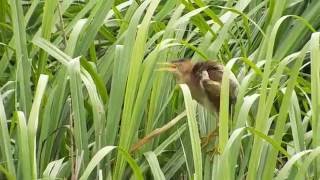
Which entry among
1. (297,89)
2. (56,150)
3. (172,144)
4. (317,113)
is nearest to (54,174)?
(56,150)

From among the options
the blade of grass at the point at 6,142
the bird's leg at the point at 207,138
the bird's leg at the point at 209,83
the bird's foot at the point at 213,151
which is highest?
the bird's leg at the point at 209,83

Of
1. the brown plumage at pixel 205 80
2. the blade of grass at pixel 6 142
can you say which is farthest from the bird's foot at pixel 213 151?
the blade of grass at pixel 6 142

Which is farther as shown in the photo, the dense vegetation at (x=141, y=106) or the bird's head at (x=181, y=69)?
the bird's head at (x=181, y=69)

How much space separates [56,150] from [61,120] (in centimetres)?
9

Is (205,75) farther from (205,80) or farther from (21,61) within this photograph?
(21,61)

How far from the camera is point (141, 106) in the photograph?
86.0 inches

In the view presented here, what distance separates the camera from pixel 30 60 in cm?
237

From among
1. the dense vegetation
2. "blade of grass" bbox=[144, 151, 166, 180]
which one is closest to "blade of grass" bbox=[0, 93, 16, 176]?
the dense vegetation

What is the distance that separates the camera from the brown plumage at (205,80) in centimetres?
221

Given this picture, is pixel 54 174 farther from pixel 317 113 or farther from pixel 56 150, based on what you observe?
pixel 317 113

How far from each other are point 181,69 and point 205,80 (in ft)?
0.29

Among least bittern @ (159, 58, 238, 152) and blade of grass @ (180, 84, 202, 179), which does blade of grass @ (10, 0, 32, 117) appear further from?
blade of grass @ (180, 84, 202, 179)

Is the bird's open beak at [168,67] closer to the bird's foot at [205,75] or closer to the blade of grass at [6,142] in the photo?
the bird's foot at [205,75]

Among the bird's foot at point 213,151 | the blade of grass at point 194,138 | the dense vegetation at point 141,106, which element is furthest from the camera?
the bird's foot at point 213,151
